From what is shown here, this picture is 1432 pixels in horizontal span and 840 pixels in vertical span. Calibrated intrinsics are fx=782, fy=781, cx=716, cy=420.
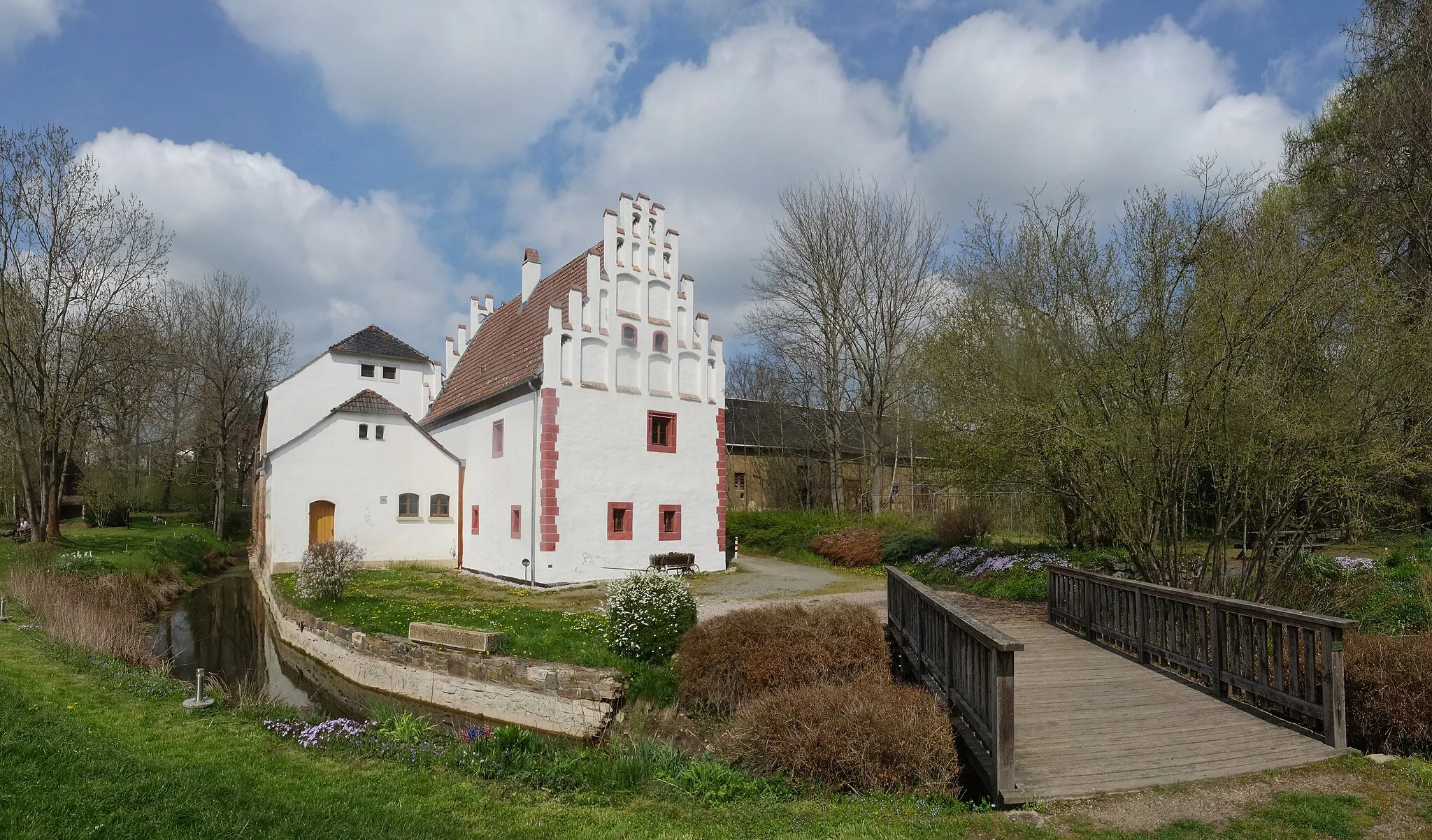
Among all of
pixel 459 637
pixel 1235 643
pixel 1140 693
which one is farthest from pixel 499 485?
pixel 1235 643

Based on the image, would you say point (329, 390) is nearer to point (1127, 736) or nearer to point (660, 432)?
point (660, 432)

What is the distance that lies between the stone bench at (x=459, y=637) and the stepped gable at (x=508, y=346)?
9188mm

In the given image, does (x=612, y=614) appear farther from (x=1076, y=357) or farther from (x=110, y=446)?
(x=110, y=446)

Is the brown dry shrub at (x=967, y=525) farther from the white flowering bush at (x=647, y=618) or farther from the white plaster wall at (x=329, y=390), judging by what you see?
the white plaster wall at (x=329, y=390)

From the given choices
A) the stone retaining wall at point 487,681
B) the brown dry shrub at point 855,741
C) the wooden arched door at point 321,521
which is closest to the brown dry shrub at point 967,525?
the stone retaining wall at point 487,681

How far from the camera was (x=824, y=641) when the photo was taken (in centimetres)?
877

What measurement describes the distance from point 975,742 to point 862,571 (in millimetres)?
17070

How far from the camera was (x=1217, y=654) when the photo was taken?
768 centimetres

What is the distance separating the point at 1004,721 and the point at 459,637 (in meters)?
8.07

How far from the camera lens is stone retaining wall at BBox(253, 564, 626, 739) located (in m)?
9.79

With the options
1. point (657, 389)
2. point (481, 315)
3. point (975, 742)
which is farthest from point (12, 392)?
point (975, 742)

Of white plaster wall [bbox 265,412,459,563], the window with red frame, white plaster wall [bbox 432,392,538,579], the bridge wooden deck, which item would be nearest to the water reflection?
white plaster wall [bbox 265,412,459,563]

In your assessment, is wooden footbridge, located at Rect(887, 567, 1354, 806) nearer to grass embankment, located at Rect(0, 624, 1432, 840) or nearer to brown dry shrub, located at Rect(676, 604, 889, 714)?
grass embankment, located at Rect(0, 624, 1432, 840)

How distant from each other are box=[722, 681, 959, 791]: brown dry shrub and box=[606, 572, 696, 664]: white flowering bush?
422 centimetres
